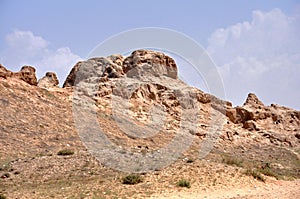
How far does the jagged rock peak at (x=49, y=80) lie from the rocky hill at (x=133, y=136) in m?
0.17

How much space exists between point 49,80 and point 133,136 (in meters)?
15.2

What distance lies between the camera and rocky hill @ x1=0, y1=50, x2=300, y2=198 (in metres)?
13.9

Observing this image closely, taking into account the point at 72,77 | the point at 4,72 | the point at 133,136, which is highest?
the point at 72,77

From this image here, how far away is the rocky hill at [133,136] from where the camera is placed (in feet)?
45.6

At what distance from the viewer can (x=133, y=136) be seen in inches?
1212

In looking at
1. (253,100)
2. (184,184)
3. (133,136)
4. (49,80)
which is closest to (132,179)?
(184,184)

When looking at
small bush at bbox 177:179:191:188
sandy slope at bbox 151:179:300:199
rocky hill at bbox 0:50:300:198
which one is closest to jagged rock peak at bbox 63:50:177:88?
rocky hill at bbox 0:50:300:198

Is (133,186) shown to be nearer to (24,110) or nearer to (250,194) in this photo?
(250,194)

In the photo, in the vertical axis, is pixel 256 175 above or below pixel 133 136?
below

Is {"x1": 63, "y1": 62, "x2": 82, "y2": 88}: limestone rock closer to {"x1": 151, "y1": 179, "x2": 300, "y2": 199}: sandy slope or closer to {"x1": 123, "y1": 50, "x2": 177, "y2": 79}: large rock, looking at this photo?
{"x1": 123, "y1": 50, "x2": 177, "y2": 79}: large rock

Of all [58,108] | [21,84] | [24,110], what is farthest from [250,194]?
[21,84]

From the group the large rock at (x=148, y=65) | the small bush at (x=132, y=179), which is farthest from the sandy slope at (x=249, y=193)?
the large rock at (x=148, y=65)

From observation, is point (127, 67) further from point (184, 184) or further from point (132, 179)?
point (184, 184)

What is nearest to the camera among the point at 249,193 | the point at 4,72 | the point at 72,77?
the point at 249,193
